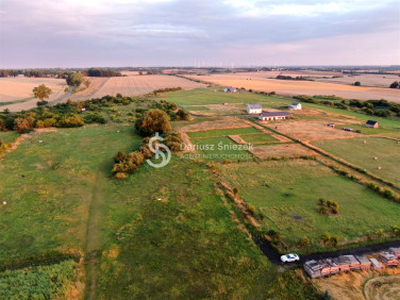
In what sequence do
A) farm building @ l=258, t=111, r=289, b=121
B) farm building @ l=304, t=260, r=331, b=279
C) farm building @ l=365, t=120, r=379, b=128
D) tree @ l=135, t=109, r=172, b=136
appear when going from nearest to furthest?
farm building @ l=304, t=260, r=331, b=279, tree @ l=135, t=109, r=172, b=136, farm building @ l=365, t=120, r=379, b=128, farm building @ l=258, t=111, r=289, b=121

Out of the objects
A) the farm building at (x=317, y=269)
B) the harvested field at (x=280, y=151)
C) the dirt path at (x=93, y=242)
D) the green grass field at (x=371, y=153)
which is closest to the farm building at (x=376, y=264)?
the farm building at (x=317, y=269)

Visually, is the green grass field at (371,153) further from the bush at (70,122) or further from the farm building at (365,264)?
the bush at (70,122)

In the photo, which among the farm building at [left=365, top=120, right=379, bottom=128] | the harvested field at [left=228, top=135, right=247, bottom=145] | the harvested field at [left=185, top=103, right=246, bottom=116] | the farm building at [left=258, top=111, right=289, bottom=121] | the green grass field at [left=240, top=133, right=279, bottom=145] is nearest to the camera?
the harvested field at [left=228, top=135, right=247, bottom=145]

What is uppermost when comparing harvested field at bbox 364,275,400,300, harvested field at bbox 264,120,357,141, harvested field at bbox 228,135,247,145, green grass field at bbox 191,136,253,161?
harvested field at bbox 264,120,357,141

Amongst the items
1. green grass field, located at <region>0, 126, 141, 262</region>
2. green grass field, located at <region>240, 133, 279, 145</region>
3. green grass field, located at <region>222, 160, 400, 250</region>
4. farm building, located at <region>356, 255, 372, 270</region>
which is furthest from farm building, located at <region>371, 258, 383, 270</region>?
green grass field, located at <region>240, 133, 279, 145</region>

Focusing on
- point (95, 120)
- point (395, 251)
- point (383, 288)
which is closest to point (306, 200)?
point (395, 251)

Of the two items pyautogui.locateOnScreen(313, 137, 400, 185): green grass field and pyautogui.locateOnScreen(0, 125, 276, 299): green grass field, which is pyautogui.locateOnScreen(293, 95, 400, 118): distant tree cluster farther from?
pyautogui.locateOnScreen(0, 125, 276, 299): green grass field

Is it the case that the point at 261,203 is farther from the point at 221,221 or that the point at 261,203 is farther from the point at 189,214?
the point at 189,214
